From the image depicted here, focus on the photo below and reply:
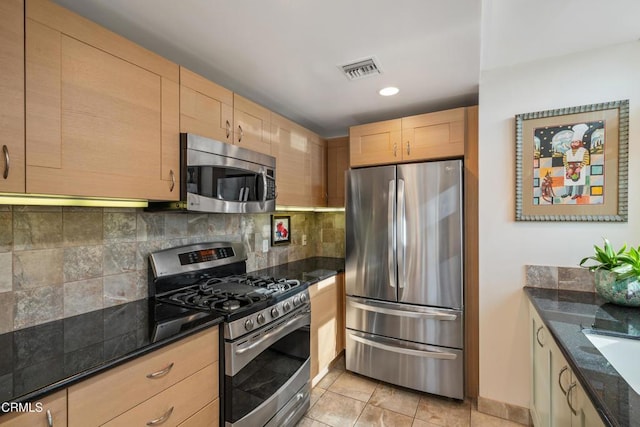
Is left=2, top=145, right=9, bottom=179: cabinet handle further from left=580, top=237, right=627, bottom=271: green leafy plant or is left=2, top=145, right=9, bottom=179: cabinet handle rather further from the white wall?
left=580, top=237, right=627, bottom=271: green leafy plant

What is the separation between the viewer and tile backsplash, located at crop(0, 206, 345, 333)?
4.12ft

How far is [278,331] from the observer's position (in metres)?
1.79

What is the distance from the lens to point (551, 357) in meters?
1.40

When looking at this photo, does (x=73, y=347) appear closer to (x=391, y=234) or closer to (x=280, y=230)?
→ (x=280, y=230)

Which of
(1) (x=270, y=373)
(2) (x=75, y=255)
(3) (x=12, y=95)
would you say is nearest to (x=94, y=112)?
(3) (x=12, y=95)

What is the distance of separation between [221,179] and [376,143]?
4.84 feet

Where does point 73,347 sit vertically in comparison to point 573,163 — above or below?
below

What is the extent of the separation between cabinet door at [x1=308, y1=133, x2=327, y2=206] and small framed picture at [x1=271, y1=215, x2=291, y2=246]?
35cm

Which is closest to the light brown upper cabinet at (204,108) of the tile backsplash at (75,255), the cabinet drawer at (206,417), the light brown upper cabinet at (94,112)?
the light brown upper cabinet at (94,112)

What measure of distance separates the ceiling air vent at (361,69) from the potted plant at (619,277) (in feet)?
5.57

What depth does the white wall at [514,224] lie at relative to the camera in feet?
6.17

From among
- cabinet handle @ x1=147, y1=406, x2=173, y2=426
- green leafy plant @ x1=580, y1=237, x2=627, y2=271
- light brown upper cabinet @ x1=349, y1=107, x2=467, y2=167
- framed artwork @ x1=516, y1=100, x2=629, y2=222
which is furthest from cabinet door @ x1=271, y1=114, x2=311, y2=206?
green leafy plant @ x1=580, y1=237, x2=627, y2=271

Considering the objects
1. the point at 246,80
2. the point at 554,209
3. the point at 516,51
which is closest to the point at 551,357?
the point at 554,209

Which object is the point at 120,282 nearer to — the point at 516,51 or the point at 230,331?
the point at 230,331
